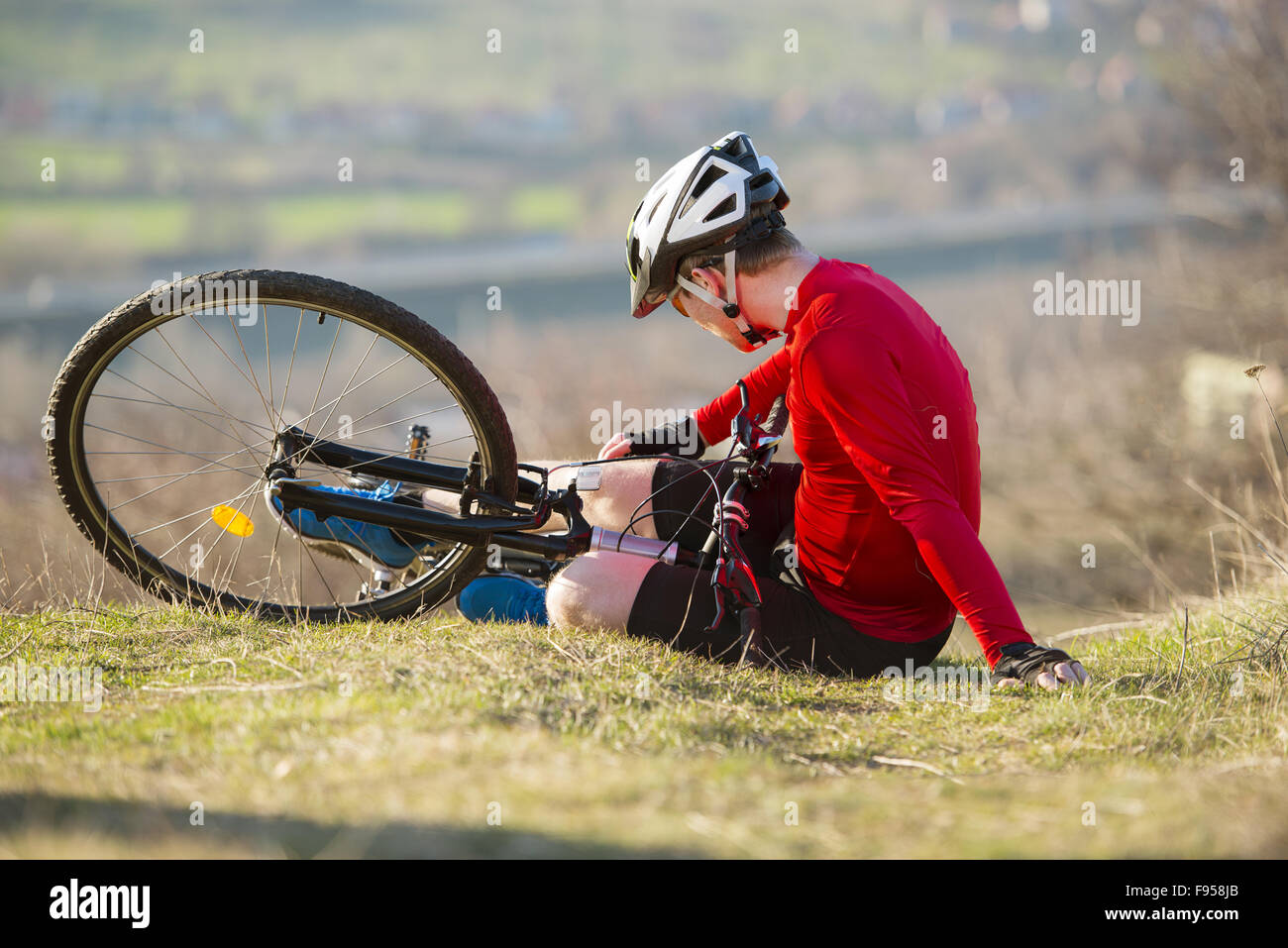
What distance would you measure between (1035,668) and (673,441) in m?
1.50

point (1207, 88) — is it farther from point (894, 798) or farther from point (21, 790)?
point (21, 790)

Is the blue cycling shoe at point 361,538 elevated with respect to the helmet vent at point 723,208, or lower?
lower

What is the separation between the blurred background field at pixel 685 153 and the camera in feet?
42.0

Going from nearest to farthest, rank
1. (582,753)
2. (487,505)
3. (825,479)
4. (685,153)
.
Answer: (582,753) → (825,479) → (487,505) → (685,153)

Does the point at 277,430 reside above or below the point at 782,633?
above

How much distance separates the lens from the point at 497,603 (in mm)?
3244

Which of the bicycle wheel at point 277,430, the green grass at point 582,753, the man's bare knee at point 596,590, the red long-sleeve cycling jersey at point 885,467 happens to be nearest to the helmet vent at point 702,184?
the red long-sleeve cycling jersey at point 885,467

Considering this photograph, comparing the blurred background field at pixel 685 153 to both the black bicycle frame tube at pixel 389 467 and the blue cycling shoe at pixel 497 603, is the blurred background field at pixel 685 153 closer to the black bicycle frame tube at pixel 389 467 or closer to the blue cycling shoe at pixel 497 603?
the black bicycle frame tube at pixel 389 467

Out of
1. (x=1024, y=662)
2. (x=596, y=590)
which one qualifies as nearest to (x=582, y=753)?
(x=596, y=590)

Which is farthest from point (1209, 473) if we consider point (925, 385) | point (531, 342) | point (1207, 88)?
point (531, 342)

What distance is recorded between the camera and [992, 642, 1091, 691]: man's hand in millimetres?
2512

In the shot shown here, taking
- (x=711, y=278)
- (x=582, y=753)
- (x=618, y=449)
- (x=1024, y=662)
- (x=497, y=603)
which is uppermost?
(x=711, y=278)

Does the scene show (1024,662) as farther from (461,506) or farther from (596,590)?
(461,506)

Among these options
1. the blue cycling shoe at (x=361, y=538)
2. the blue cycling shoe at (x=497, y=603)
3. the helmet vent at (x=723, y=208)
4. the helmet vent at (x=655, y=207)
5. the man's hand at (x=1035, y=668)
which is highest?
the helmet vent at (x=655, y=207)
